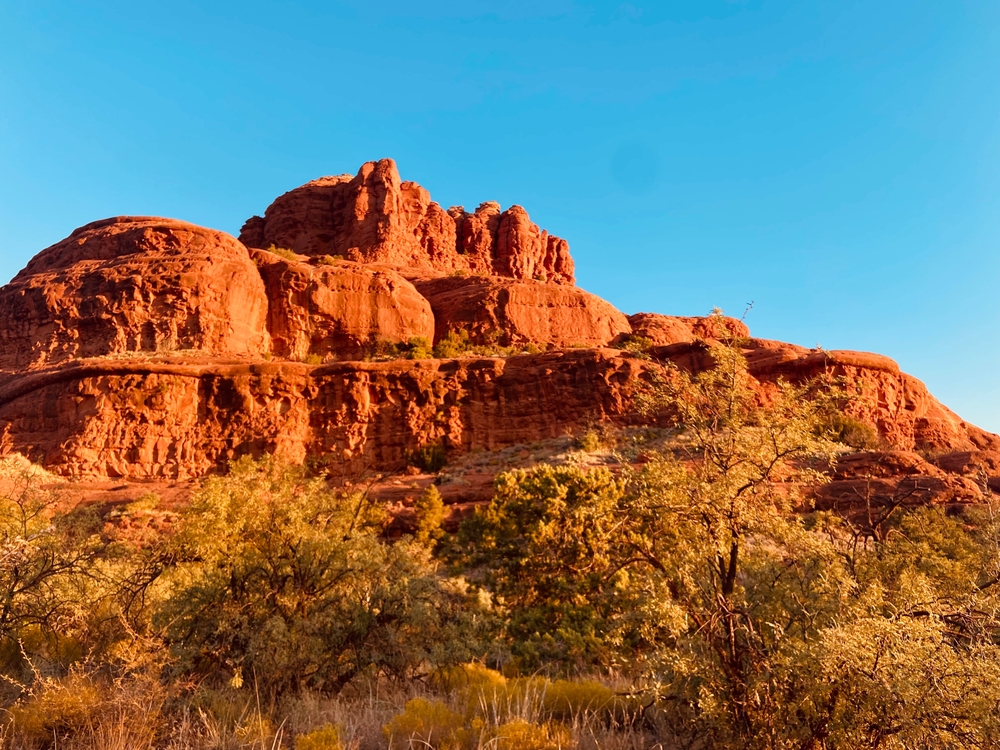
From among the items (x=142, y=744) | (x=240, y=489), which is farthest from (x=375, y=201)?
(x=142, y=744)

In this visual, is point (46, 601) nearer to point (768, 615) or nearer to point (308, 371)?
point (768, 615)

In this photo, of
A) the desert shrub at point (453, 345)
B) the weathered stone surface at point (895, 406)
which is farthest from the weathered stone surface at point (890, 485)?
the desert shrub at point (453, 345)

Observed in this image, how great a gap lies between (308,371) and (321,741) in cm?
2987

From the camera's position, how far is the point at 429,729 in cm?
427

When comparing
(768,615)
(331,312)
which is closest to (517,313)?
(331,312)

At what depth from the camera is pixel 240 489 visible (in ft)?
24.3

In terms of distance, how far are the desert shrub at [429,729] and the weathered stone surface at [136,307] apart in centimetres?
3464

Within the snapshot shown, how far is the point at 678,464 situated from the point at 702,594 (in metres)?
1.16

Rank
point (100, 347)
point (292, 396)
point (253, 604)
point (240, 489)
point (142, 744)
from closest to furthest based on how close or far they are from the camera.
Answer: point (142, 744), point (253, 604), point (240, 489), point (292, 396), point (100, 347)

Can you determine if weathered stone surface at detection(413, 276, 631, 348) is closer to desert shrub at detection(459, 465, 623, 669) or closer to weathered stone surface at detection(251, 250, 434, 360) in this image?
weathered stone surface at detection(251, 250, 434, 360)

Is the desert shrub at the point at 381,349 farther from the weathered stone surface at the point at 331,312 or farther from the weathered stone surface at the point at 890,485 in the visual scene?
the weathered stone surface at the point at 890,485

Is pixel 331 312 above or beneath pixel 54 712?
above

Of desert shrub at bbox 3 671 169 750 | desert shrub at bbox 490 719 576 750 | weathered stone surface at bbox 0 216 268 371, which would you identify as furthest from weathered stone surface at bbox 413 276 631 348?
desert shrub at bbox 490 719 576 750

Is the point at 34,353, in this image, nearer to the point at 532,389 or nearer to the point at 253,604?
the point at 532,389
